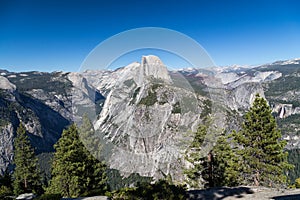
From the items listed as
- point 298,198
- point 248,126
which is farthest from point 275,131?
point 298,198

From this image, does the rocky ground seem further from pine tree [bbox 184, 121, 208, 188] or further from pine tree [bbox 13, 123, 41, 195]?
pine tree [bbox 13, 123, 41, 195]

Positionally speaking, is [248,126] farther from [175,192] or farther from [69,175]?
[69,175]

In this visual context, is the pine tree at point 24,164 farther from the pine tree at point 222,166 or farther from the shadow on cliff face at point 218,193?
the shadow on cliff face at point 218,193

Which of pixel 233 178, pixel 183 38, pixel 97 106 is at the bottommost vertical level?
pixel 233 178

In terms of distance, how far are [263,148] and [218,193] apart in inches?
388

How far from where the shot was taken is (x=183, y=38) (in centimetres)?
1083

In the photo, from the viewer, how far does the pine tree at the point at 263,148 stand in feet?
81.8

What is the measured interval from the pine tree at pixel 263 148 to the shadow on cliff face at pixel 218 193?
6.99 meters

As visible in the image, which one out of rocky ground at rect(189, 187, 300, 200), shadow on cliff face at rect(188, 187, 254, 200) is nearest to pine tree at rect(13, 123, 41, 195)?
shadow on cliff face at rect(188, 187, 254, 200)

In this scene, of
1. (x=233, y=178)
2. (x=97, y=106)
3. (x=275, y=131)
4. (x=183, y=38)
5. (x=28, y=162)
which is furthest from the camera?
(x=28, y=162)

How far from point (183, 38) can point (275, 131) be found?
61.8ft

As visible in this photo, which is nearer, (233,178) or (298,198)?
(298,198)

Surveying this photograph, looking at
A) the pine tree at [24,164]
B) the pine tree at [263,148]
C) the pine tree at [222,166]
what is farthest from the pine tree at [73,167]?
the pine tree at [24,164]

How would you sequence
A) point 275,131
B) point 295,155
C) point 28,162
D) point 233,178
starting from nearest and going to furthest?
1. point 275,131
2. point 233,178
3. point 28,162
4. point 295,155
